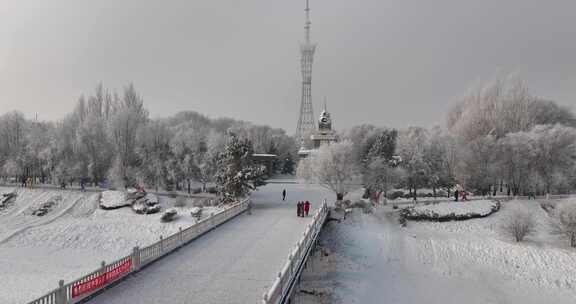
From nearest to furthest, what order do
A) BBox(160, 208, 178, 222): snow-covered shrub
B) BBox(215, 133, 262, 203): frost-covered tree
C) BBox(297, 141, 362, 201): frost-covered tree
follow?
BBox(160, 208, 178, 222): snow-covered shrub
BBox(215, 133, 262, 203): frost-covered tree
BBox(297, 141, 362, 201): frost-covered tree

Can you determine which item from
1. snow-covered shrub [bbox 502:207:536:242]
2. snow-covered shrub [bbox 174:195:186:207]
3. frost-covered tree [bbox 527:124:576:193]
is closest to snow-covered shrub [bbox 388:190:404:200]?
snow-covered shrub [bbox 502:207:536:242]

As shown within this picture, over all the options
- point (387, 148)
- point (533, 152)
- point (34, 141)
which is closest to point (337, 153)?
point (387, 148)

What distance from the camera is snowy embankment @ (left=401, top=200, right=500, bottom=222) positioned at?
1014 inches

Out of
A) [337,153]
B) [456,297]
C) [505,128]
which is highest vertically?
[505,128]

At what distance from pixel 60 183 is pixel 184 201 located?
18435 mm

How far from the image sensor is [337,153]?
32125mm

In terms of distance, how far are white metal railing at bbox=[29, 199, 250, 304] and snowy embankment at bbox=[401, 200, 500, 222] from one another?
49.9ft

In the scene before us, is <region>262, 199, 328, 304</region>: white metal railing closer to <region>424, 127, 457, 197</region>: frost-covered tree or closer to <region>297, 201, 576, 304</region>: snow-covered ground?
<region>297, 201, 576, 304</region>: snow-covered ground

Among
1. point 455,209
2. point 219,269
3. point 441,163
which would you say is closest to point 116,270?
point 219,269

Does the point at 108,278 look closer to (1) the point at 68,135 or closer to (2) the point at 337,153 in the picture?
(2) the point at 337,153

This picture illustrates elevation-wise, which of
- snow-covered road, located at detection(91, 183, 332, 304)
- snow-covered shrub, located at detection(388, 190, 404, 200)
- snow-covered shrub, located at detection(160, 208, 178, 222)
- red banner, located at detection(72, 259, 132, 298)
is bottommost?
snow-covered shrub, located at detection(160, 208, 178, 222)

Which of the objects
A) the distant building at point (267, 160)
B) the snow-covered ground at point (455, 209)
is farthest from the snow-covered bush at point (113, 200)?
the distant building at point (267, 160)

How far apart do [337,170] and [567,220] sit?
15732 millimetres

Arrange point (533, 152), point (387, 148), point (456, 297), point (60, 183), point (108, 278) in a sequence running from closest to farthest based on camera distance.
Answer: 1. point (108, 278)
2. point (456, 297)
3. point (533, 152)
4. point (387, 148)
5. point (60, 183)
